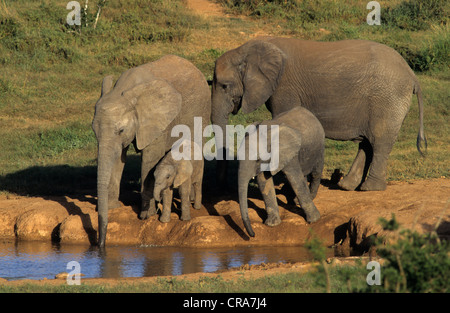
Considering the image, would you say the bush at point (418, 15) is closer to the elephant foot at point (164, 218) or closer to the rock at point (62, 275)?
the elephant foot at point (164, 218)

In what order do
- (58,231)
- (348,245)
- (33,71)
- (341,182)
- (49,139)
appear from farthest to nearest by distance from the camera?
(33,71) → (49,139) → (341,182) → (58,231) → (348,245)

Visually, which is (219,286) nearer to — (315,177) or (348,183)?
(315,177)

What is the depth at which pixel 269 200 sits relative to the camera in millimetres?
10367

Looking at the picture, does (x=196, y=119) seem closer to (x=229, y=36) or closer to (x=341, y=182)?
(x=341, y=182)

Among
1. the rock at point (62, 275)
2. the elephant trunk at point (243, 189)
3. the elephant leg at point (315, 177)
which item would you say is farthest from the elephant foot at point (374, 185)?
the rock at point (62, 275)

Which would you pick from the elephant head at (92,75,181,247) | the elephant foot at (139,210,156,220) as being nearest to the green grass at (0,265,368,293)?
the elephant head at (92,75,181,247)

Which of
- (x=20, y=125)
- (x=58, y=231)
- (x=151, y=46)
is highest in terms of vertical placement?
(x=151, y=46)

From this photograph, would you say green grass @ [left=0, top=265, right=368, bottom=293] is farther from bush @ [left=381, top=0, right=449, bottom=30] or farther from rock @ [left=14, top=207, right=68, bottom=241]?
bush @ [left=381, top=0, right=449, bottom=30]

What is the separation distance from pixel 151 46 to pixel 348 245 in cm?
1183

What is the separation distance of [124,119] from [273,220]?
2.25m

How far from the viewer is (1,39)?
66.6 feet

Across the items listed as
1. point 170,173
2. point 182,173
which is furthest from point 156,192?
point 182,173

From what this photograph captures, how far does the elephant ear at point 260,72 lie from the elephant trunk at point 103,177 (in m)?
2.45
